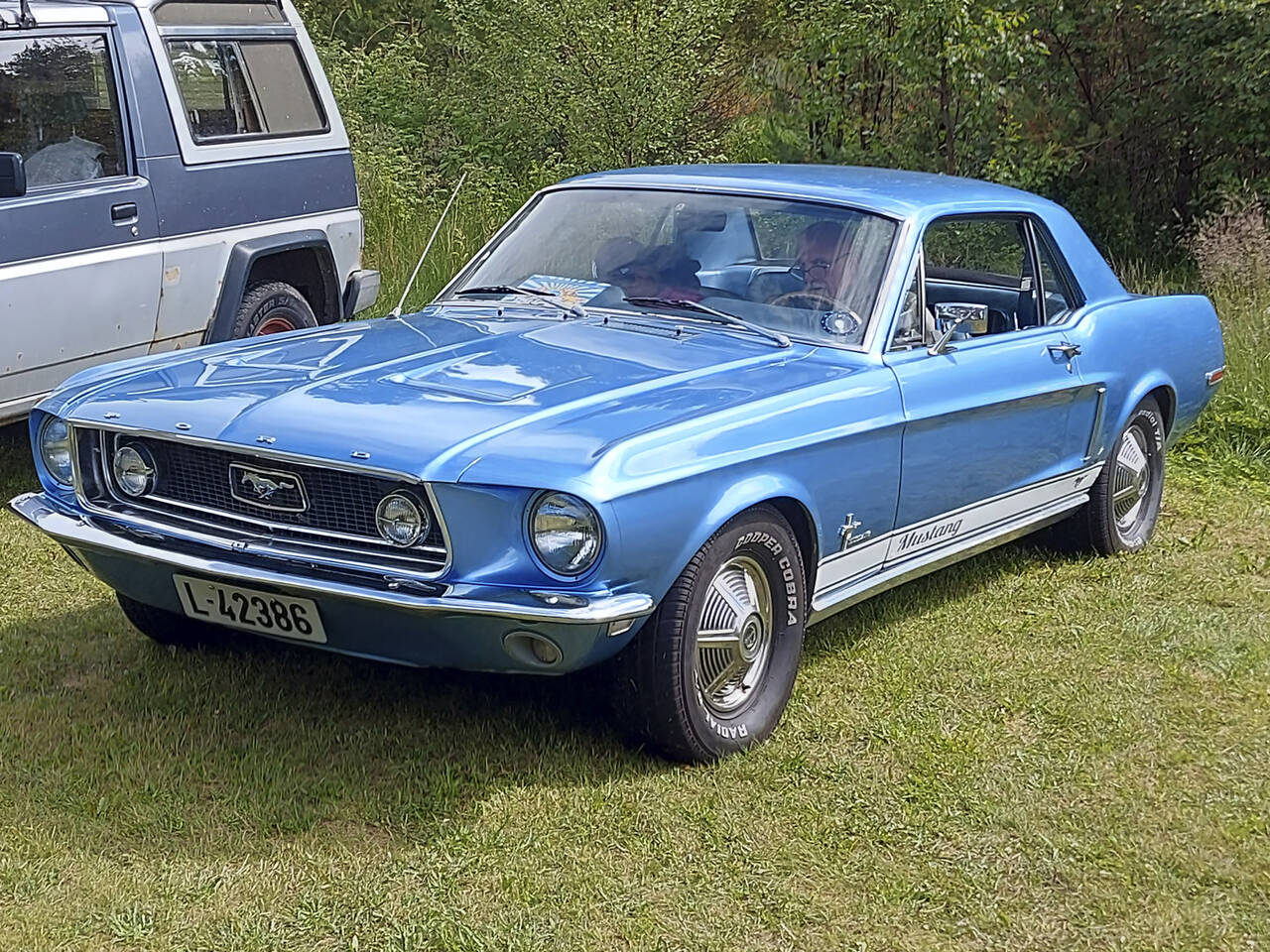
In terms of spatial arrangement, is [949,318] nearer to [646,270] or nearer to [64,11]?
[646,270]

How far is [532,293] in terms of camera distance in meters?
5.25

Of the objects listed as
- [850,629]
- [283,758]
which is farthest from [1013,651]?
[283,758]

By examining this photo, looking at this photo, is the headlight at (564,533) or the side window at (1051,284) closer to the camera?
the headlight at (564,533)

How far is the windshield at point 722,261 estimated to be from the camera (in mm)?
4852

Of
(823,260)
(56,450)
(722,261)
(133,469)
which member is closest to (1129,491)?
(823,260)

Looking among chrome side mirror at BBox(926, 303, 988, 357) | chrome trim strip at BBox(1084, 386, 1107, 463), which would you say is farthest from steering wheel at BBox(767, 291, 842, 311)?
chrome trim strip at BBox(1084, 386, 1107, 463)

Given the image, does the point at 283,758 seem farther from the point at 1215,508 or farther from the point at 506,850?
the point at 1215,508

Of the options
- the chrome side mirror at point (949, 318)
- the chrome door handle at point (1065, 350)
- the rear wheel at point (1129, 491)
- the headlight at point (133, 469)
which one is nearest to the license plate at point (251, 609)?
the headlight at point (133, 469)

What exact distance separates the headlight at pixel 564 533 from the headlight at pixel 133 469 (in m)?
1.22

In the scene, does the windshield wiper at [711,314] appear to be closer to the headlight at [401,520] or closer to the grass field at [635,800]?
the grass field at [635,800]

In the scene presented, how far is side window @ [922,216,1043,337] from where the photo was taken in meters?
5.52

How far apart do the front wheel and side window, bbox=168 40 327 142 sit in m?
4.17

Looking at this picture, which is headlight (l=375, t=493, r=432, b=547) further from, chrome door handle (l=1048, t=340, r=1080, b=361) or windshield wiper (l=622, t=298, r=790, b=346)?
chrome door handle (l=1048, t=340, r=1080, b=361)

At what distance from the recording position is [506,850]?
367 cm
